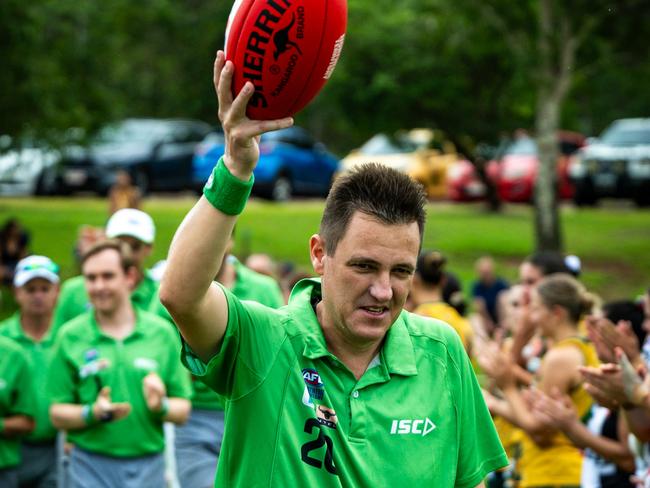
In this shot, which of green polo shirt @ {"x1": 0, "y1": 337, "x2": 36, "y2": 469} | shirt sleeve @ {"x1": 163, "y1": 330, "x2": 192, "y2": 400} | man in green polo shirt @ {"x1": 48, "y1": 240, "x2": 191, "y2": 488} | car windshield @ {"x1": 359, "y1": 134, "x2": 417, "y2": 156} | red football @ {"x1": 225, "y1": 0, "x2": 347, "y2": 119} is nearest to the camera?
red football @ {"x1": 225, "y1": 0, "x2": 347, "y2": 119}

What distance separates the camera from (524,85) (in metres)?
21.3

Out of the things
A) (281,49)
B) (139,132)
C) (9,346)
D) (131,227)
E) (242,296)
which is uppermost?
(139,132)

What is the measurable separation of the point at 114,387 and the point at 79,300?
1.71 meters

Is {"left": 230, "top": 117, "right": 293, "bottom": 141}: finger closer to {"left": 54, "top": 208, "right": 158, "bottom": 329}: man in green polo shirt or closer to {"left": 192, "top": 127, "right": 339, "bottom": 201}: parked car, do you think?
{"left": 54, "top": 208, "right": 158, "bottom": 329}: man in green polo shirt

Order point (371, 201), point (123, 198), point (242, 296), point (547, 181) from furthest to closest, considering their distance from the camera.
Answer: point (547, 181)
point (123, 198)
point (242, 296)
point (371, 201)

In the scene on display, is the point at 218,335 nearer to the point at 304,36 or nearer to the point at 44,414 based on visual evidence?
the point at 304,36

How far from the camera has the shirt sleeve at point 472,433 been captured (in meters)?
4.07

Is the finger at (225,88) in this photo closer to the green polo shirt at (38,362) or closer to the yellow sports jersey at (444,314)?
the yellow sports jersey at (444,314)

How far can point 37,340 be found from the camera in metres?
8.75

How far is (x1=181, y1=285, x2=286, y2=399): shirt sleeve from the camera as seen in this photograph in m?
3.74

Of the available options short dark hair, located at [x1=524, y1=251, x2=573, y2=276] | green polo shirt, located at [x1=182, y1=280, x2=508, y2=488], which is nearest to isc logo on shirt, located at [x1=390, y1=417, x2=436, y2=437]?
green polo shirt, located at [x1=182, y1=280, x2=508, y2=488]

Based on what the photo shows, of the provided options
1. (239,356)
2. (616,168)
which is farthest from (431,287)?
(616,168)

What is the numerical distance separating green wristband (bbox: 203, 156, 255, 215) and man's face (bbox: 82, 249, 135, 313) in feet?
13.1

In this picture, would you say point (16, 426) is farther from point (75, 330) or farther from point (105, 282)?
point (105, 282)
